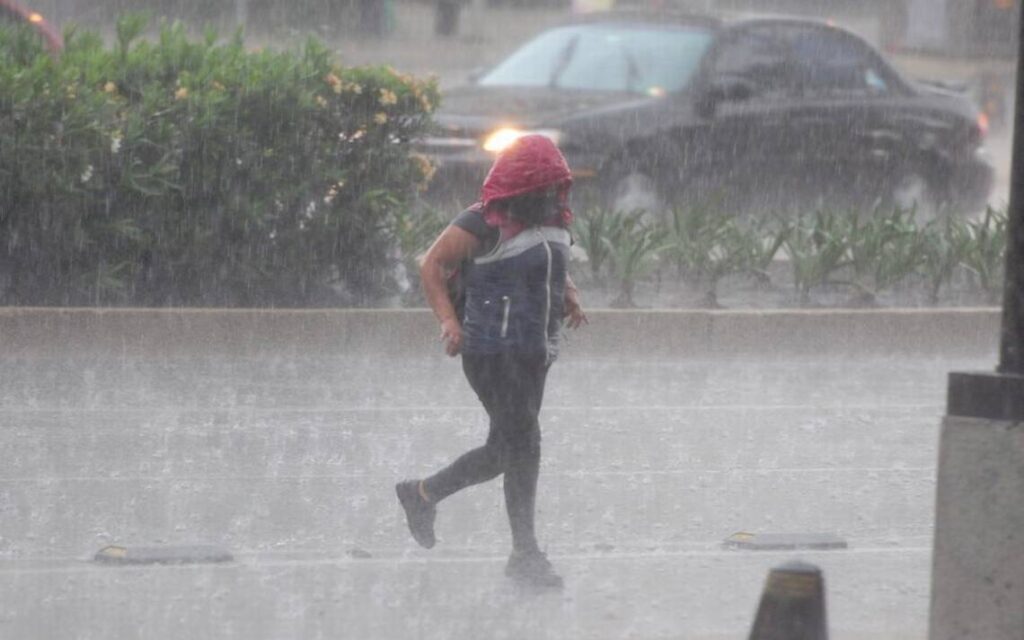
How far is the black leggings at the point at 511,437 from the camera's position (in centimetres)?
650

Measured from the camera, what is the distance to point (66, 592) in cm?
638

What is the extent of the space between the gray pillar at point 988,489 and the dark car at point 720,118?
361 inches

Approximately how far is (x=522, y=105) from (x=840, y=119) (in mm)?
2918

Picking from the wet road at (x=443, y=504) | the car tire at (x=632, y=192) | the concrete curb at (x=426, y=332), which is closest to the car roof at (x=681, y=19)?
the car tire at (x=632, y=192)

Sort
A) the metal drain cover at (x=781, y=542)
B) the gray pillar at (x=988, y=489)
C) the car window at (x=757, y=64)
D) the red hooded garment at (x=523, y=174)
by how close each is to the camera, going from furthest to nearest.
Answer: the car window at (x=757, y=64) → the metal drain cover at (x=781, y=542) → the red hooded garment at (x=523, y=174) → the gray pillar at (x=988, y=489)

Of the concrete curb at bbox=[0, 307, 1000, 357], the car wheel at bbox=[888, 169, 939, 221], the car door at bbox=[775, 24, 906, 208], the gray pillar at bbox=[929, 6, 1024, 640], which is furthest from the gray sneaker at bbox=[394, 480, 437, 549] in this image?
the car wheel at bbox=[888, 169, 939, 221]

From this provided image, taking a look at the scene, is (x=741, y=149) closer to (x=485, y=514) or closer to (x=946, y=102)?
(x=946, y=102)

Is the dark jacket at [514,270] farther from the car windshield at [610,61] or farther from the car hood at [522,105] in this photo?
the car windshield at [610,61]

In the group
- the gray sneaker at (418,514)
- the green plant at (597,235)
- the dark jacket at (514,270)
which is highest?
the dark jacket at (514,270)

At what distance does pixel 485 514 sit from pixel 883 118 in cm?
1003

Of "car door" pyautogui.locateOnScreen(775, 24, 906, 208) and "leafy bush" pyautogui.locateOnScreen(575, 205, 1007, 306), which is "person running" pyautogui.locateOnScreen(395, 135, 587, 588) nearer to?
"leafy bush" pyautogui.locateOnScreen(575, 205, 1007, 306)

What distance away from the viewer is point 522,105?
605 inches

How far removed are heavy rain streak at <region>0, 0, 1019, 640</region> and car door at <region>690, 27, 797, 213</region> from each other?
3cm

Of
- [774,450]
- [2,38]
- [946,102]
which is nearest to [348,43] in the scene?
[946,102]
